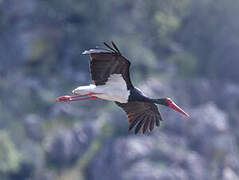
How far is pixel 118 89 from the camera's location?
40.9 feet

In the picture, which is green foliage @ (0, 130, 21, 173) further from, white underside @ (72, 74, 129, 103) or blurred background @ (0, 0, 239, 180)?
white underside @ (72, 74, 129, 103)

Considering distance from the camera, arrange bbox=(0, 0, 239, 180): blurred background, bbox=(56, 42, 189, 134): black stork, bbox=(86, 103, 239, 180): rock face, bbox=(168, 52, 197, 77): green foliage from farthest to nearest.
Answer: bbox=(168, 52, 197, 77): green foliage, bbox=(0, 0, 239, 180): blurred background, bbox=(86, 103, 239, 180): rock face, bbox=(56, 42, 189, 134): black stork

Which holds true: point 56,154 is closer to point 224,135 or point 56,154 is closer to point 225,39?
point 224,135

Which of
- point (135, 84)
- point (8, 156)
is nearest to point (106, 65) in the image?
point (8, 156)

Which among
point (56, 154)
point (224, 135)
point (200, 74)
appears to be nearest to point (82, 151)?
point (56, 154)

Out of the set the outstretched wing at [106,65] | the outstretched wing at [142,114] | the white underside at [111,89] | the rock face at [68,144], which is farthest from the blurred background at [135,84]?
the outstretched wing at [106,65]

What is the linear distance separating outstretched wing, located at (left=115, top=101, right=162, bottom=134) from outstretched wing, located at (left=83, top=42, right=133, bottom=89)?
2.56 feet

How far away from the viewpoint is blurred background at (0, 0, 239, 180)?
26672 millimetres

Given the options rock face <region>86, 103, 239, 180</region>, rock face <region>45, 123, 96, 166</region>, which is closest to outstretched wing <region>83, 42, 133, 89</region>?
rock face <region>86, 103, 239, 180</region>

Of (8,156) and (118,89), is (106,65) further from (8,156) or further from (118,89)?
(8,156)

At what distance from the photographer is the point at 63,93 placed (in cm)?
3011

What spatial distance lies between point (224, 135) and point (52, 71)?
855 centimetres

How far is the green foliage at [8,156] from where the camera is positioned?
2677 cm

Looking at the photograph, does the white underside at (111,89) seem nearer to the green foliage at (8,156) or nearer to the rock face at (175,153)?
the rock face at (175,153)
